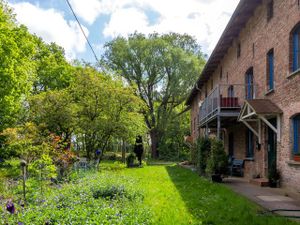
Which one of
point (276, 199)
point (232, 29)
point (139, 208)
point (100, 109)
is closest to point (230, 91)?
point (232, 29)

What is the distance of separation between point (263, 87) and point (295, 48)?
2.65m

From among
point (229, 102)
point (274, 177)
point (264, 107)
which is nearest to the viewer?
point (274, 177)

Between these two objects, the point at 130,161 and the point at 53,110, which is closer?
the point at 53,110

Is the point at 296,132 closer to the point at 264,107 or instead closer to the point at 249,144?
the point at 264,107

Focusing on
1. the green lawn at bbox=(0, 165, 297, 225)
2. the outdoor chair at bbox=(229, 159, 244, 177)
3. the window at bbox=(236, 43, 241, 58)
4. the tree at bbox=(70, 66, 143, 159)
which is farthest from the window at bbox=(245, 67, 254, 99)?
the tree at bbox=(70, 66, 143, 159)

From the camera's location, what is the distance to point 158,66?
3650 centimetres

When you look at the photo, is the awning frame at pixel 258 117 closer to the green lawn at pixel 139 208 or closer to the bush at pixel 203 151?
the bush at pixel 203 151

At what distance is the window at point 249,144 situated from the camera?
1465 centimetres

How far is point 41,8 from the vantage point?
740cm

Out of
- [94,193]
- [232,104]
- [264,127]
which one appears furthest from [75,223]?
[232,104]

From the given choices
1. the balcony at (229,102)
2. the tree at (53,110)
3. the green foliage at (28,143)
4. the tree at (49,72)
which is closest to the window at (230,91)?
the balcony at (229,102)

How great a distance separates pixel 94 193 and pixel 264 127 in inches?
293

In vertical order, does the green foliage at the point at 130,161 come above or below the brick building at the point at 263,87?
below

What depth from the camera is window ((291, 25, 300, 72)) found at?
33.5 ft
